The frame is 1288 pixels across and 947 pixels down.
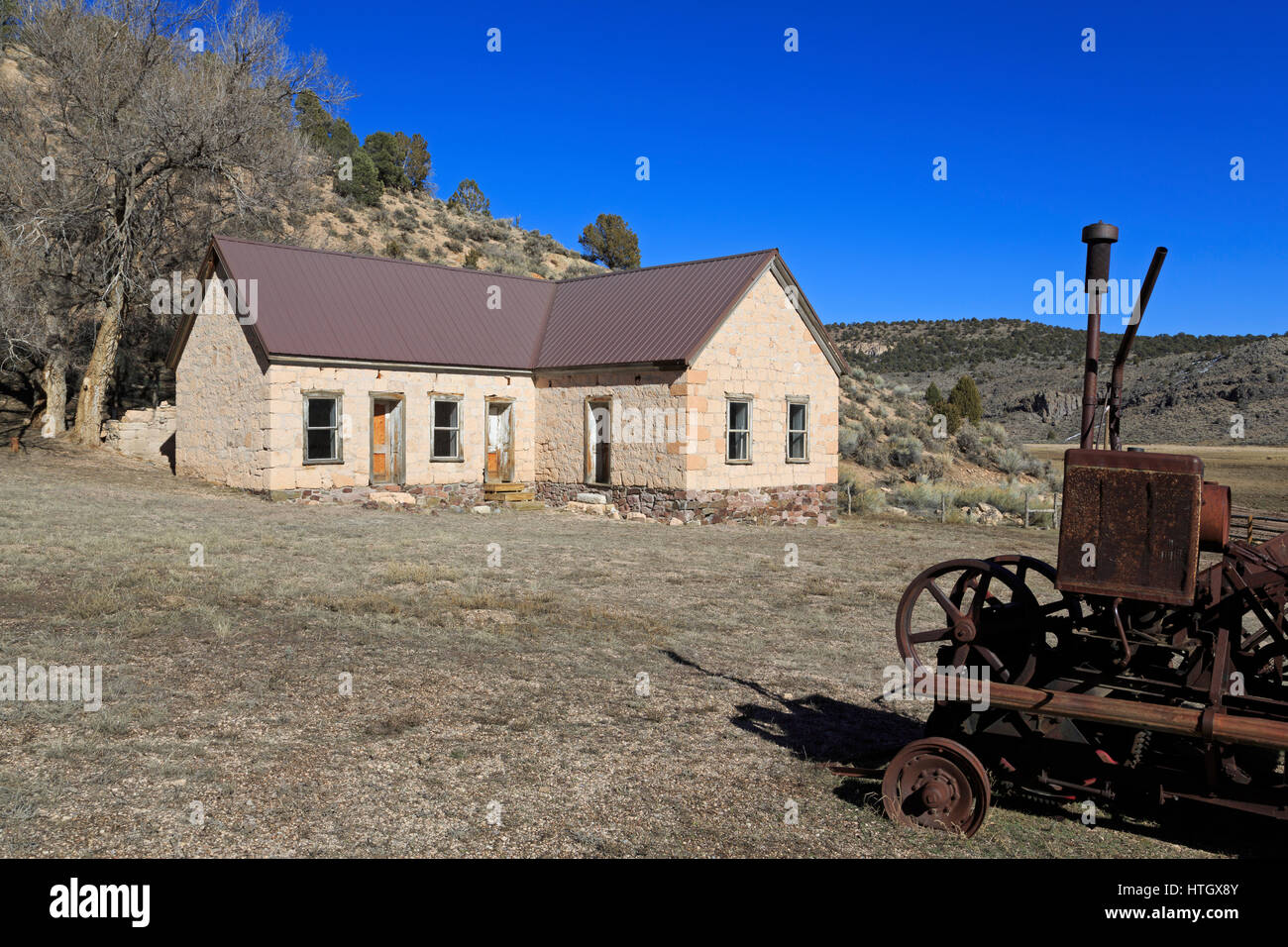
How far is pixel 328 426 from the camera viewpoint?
2070 centimetres

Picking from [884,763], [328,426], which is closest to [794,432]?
[328,426]

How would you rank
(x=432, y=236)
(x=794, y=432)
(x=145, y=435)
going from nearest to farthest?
(x=794, y=432) < (x=145, y=435) < (x=432, y=236)

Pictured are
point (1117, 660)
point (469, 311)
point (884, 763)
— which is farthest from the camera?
point (469, 311)

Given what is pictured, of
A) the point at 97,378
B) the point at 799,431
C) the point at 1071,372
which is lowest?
the point at 799,431

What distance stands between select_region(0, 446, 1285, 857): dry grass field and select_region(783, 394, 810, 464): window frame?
27.5ft

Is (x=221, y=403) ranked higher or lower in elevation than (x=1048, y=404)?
lower

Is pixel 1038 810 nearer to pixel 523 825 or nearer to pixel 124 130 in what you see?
pixel 523 825

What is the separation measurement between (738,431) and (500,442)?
5.94m

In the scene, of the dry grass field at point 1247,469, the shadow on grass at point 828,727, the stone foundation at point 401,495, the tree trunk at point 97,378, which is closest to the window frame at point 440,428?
the stone foundation at point 401,495

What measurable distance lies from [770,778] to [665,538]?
11.7m

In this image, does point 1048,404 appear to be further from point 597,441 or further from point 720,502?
point 597,441

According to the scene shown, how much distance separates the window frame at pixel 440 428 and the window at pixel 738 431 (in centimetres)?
629

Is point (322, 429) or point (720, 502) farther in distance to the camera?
point (720, 502)
